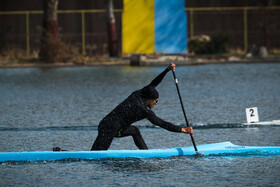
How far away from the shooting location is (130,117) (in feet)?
32.6

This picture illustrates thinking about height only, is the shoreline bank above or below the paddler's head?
below

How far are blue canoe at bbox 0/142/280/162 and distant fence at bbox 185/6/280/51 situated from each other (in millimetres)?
31436

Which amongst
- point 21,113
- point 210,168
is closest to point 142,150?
point 210,168

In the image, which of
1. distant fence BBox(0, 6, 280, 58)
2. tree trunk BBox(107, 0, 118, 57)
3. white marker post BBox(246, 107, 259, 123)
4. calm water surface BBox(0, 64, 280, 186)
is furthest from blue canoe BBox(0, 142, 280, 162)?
distant fence BBox(0, 6, 280, 58)

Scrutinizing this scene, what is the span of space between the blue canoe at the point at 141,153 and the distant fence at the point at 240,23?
103 ft

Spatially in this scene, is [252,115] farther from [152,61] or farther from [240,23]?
[240,23]

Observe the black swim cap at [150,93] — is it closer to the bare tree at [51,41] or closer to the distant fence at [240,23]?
the bare tree at [51,41]

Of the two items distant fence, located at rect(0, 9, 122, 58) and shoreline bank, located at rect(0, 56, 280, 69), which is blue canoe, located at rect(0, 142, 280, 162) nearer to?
shoreline bank, located at rect(0, 56, 280, 69)

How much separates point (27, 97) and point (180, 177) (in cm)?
1149

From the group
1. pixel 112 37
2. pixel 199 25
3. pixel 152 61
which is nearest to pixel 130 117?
pixel 152 61

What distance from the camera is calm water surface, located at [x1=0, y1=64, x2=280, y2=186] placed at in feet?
29.3

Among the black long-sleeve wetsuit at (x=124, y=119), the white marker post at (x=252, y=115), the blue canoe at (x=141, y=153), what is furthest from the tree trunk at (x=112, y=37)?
the black long-sleeve wetsuit at (x=124, y=119)

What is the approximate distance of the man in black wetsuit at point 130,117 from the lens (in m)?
9.70

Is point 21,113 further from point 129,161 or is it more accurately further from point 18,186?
point 18,186
